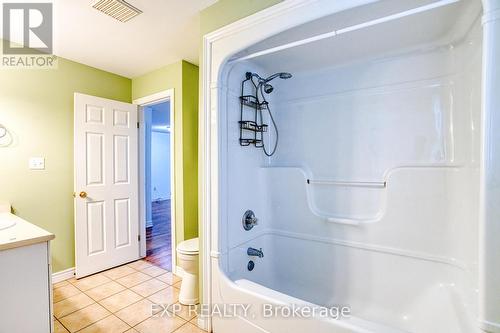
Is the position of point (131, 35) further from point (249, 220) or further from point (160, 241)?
point (160, 241)

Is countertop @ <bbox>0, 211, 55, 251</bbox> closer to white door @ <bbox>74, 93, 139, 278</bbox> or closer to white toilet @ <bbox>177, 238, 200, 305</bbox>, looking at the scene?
white toilet @ <bbox>177, 238, 200, 305</bbox>

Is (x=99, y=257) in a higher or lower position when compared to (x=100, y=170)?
lower

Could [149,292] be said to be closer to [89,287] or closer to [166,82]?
[89,287]

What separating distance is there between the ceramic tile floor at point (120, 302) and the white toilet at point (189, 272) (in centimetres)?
9

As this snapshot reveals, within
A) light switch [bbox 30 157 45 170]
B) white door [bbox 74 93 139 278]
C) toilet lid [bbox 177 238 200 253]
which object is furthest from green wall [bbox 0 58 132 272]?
toilet lid [bbox 177 238 200 253]

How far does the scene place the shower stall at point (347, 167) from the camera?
1.38m

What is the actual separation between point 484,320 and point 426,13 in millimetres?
1528

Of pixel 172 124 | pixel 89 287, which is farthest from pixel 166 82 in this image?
pixel 89 287

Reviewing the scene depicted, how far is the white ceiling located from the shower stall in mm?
431

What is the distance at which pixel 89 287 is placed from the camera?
7.93 feet

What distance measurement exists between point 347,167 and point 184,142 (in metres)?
1.71

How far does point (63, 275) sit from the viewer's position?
8.42 feet

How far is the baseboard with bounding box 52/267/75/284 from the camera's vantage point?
98.3 inches

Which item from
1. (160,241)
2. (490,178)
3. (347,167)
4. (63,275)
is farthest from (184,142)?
(490,178)
